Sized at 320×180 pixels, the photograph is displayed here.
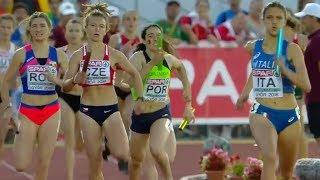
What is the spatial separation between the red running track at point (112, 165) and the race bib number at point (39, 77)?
3.49 meters

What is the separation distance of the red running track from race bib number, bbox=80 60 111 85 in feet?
13.0

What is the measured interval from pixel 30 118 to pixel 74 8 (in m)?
7.82

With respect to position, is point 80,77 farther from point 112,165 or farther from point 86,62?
point 112,165

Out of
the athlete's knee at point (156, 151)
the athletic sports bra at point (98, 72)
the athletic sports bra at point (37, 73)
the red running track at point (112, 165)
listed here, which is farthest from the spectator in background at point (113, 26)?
the athletic sports bra at point (98, 72)

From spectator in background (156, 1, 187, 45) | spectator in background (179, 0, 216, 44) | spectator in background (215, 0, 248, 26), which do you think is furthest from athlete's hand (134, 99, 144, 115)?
spectator in background (215, 0, 248, 26)

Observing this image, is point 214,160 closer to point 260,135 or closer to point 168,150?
point 168,150

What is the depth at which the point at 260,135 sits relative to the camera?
35.0ft

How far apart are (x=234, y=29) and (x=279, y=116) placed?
9106 millimetres

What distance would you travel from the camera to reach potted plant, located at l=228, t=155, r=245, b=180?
13.1 meters

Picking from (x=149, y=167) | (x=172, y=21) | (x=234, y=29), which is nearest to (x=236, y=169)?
(x=149, y=167)

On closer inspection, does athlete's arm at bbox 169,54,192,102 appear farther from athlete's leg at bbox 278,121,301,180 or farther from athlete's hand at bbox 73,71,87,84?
athlete's leg at bbox 278,121,301,180

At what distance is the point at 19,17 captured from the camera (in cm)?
1833

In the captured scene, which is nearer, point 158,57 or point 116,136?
point 116,136

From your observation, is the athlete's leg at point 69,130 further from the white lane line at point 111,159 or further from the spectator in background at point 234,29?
the spectator in background at point 234,29
